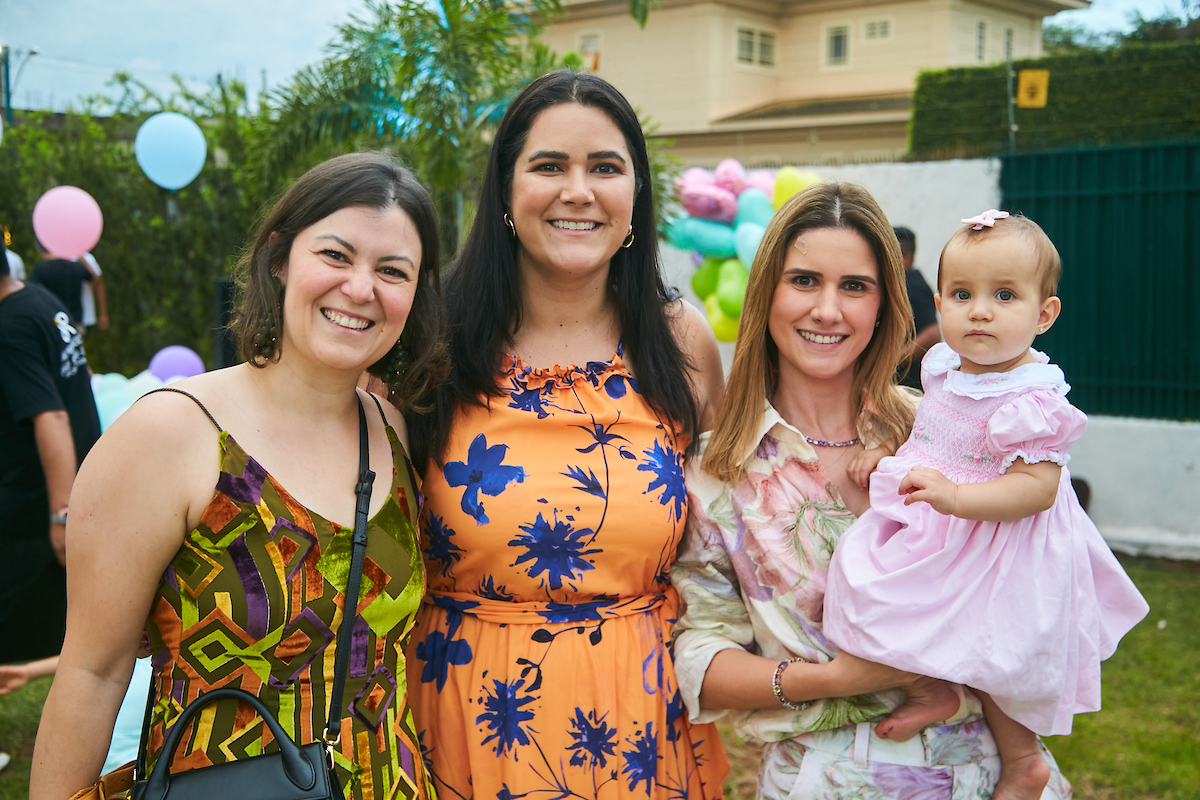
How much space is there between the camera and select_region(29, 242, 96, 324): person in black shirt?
8180 millimetres

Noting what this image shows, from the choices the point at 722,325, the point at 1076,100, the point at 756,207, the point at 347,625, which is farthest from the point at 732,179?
the point at 1076,100

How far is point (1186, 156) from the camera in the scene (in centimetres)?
684

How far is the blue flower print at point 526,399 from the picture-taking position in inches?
84.8

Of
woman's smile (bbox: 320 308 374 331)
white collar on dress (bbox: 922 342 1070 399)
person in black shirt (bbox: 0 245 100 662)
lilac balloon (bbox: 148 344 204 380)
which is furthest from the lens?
lilac balloon (bbox: 148 344 204 380)

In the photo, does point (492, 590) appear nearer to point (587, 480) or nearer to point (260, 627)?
point (587, 480)

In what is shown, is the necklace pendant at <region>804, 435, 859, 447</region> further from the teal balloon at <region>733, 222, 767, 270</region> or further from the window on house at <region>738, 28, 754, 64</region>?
the window on house at <region>738, 28, 754, 64</region>

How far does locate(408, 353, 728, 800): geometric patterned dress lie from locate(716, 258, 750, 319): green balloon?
16.5 feet

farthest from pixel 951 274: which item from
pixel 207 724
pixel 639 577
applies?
pixel 207 724

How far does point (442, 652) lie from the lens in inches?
83.0

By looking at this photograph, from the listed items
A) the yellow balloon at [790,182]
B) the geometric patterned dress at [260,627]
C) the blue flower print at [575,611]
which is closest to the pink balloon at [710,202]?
the yellow balloon at [790,182]

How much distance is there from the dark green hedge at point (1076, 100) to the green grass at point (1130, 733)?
24.9 feet

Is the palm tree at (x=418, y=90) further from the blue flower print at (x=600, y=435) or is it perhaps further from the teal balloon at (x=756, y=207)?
the blue flower print at (x=600, y=435)

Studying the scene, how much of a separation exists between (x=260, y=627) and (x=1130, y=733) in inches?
168

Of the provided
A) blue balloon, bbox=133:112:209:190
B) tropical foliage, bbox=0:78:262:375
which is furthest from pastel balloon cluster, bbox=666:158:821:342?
tropical foliage, bbox=0:78:262:375
